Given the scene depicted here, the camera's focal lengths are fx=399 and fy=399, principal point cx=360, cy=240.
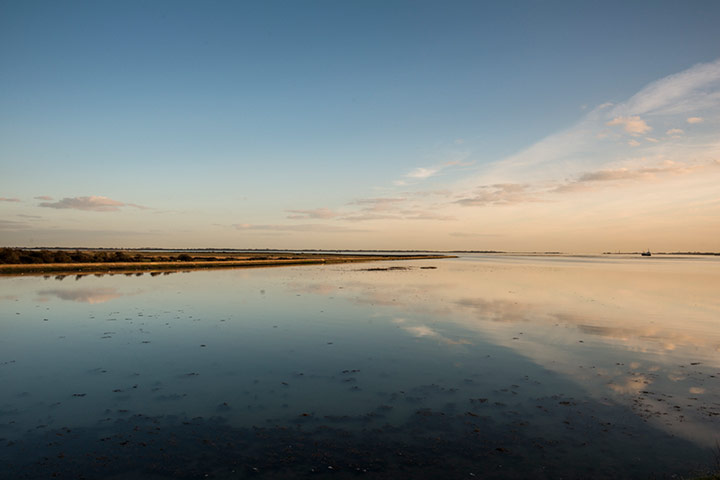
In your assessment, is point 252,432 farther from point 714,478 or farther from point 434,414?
point 714,478

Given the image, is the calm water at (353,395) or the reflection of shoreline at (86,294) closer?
the calm water at (353,395)

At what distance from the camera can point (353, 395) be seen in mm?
11383

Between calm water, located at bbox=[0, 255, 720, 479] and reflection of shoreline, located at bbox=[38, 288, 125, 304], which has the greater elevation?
reflection of shoreline, located at bbox=[38, 288, 125, 304]

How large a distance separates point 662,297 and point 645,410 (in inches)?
1230

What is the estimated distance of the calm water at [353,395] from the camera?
7812 mm

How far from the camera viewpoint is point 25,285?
38.0 meters

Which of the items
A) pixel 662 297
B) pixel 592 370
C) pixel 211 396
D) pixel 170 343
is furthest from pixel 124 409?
pixel 662 297

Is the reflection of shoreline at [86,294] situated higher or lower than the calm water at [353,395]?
higher

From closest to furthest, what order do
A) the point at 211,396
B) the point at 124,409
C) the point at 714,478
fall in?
the point at 714,478 → the point at 124,409 → the point at 211,396

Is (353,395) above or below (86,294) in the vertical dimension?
below

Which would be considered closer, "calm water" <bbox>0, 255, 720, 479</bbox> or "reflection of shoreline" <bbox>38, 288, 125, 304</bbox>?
"calm water" <bbox>0, 255, 720, 479</bbox>

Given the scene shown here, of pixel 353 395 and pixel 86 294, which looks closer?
pixel 353 395

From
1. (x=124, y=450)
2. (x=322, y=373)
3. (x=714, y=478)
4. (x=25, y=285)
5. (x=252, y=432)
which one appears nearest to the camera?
(x=714, y=478)

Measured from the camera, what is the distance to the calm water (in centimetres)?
781
